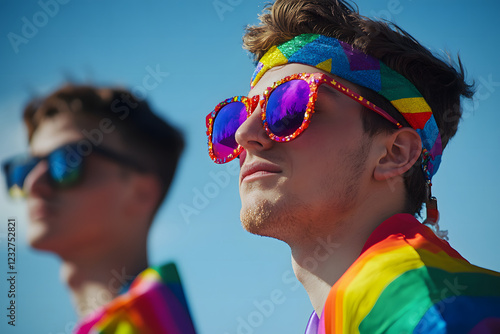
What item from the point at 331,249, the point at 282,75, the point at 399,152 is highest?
the point at 282,75

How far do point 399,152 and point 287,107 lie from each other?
79cm

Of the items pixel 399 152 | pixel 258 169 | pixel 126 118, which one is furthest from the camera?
pixel 399 152

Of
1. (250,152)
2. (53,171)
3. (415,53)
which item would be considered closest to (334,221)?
(250,152)

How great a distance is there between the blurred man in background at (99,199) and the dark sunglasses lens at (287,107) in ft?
6.57

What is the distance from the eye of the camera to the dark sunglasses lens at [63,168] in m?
1.24

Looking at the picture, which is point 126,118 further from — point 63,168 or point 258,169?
point 258,169

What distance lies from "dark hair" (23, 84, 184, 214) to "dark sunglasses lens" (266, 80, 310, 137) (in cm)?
196

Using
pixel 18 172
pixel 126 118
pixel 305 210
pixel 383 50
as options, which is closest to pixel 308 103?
pixel 305 210

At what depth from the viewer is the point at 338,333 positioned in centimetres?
259

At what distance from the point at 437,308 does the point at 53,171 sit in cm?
173

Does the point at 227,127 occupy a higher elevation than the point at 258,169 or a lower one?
higher

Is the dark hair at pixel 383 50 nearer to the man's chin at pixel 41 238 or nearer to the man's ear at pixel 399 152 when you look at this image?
the man's ear at pixel 399 152

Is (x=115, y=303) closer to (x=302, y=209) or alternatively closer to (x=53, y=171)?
(x=53, y=171)

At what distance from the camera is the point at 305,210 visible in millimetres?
3256
